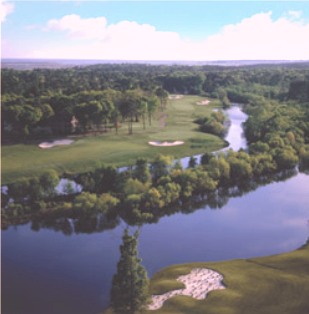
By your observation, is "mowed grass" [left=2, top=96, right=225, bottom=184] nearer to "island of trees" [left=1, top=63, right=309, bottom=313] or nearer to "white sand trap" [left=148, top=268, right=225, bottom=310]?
"island of trees" [left=1, top=63, right=309, bottom=313]

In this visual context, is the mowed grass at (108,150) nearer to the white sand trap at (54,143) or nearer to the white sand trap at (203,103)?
the white sand trap at (54,143)

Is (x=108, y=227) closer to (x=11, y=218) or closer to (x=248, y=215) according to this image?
(x=11, y=218)

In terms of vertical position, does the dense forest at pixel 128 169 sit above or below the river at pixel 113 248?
above

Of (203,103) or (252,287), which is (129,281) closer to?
(252,287)

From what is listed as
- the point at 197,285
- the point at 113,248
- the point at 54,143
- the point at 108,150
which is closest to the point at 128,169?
the point at 108,150

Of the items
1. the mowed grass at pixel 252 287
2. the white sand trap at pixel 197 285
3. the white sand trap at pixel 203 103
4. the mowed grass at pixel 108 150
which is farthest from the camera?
the white sand trap at pixel 203 103

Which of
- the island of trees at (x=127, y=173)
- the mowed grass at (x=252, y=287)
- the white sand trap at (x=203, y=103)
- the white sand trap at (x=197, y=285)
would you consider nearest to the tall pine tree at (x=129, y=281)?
the island of trees at (x=127, y=173)
